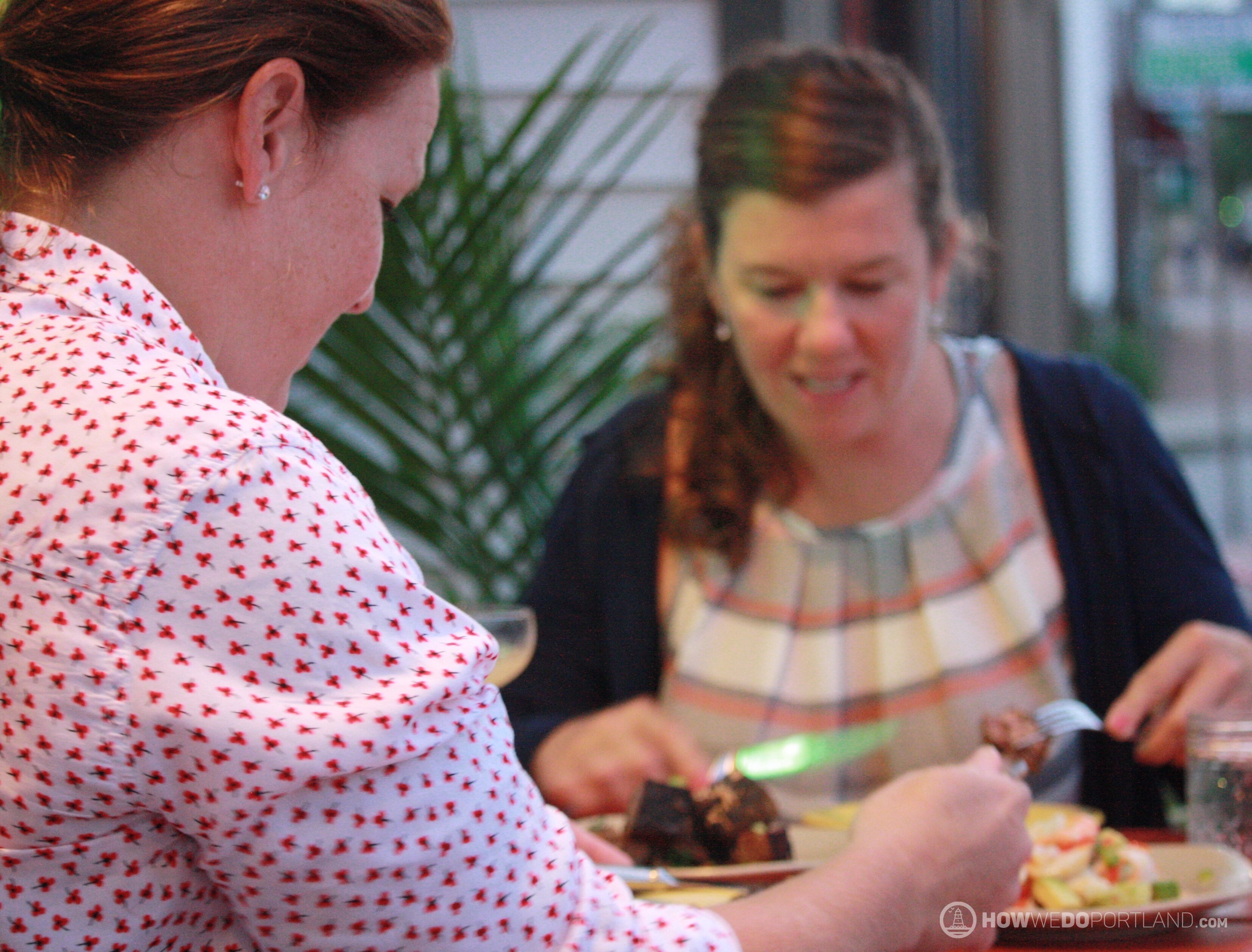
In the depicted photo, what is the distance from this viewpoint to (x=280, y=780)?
1.91ft

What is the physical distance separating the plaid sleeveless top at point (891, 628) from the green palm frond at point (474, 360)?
2.28 feet

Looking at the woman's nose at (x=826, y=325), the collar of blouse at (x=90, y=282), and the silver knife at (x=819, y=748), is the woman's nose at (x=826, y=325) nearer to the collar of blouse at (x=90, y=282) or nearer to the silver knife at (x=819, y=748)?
the silver knife at (x=819, y=748)

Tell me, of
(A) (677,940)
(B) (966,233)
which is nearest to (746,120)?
(B) (966,233)

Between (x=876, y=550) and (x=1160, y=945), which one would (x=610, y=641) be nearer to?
(x=876, y=550)

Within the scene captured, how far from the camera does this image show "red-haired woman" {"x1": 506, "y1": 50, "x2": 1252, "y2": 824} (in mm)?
1634

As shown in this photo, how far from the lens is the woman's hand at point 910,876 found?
774mm

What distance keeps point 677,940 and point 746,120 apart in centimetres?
125

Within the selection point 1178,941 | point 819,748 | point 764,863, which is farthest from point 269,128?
point 819,748

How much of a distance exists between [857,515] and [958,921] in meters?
0.95

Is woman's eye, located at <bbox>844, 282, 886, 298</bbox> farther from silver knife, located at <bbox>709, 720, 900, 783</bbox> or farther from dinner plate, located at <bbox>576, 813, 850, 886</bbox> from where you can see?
dinner plate, located at <bbox>576, 813, 850, 886</bbox>

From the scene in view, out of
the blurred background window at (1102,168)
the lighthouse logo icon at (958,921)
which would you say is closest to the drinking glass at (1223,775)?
the lighthouse logo icon at (958,921)

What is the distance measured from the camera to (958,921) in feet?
2.82

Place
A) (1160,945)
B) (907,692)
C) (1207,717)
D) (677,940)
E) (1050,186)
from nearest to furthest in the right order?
(677,940) → (1160,945) → (1207,717) → (907,692) → (1050,186)

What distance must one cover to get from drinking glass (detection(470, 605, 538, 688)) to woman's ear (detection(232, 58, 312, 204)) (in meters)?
0.58
